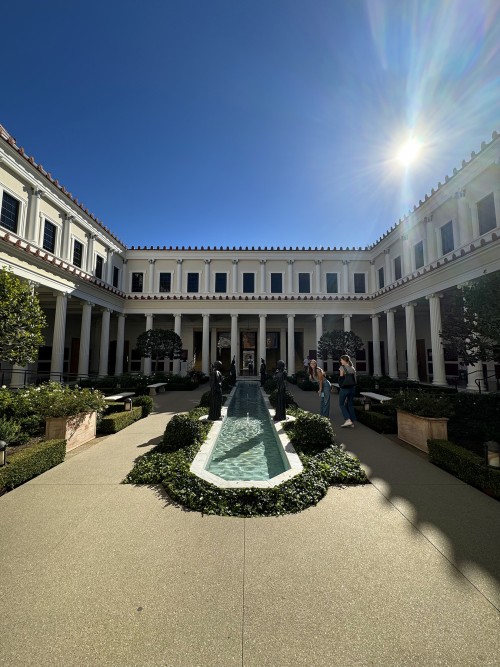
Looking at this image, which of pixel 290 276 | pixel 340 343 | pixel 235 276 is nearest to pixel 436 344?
pixel 340 343

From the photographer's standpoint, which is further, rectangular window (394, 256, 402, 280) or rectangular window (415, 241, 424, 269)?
rectangular window (394, 256, 402, 280)

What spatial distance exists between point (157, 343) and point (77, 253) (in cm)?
822

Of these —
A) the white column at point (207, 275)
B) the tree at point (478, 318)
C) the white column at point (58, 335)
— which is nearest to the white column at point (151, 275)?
the white column at point (207, 275)

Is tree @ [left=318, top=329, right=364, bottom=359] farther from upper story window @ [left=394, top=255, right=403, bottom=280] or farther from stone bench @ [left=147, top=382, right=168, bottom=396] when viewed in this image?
stone bench @ [left=147, top=382, right=168, bottom=396]

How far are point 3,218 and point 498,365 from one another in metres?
25.3

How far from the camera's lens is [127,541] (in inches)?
132

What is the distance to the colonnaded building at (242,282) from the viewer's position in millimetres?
15398

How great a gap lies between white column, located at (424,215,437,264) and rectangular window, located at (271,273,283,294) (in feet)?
40.6

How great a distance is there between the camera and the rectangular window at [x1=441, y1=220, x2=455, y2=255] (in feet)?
57.9

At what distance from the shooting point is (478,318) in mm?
9633

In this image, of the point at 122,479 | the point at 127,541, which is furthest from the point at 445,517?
the point at 122,479

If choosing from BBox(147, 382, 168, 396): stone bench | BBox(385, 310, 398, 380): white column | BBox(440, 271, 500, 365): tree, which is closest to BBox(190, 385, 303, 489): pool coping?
BBox(440, 271, 500, 365): tree

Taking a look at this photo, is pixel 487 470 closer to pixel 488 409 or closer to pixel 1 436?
pixel 488 409

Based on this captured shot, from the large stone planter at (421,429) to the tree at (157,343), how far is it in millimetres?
16889
